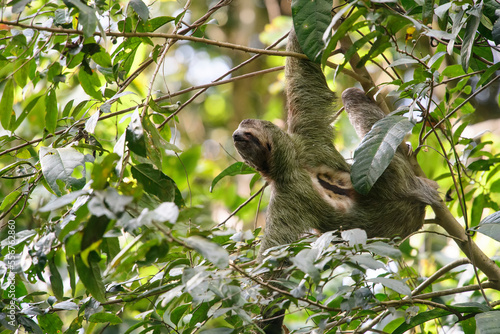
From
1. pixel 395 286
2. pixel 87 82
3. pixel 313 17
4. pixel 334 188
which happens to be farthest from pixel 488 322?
pixel 87 82

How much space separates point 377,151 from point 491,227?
2.37ft

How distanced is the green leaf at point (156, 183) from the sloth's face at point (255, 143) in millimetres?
1132

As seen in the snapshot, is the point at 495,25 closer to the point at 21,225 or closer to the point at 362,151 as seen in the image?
the point at 362,151

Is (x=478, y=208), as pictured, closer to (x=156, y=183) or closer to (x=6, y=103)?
(x=156, y=183)

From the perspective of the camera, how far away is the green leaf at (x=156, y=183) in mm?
2832

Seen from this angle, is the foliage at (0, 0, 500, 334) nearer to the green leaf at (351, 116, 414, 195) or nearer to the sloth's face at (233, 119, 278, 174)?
the green leaf at (351, 116, 414, 195)

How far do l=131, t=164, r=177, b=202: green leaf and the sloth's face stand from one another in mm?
1132

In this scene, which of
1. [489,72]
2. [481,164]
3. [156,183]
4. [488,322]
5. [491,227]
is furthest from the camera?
[481,164]

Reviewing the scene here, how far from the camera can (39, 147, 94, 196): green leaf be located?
246 cm

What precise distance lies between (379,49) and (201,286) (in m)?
1.58

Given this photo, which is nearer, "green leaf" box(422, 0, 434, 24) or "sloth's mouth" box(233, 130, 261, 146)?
"green leaf" box(422, 0, 434, 24)

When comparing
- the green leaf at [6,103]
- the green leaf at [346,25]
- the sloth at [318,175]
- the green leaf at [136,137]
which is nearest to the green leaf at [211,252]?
the green leaf at [136,137]

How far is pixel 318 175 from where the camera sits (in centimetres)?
414

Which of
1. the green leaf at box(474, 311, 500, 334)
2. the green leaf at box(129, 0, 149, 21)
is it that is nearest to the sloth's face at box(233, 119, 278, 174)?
the green leaf at box(129, 0, 149, 21)
